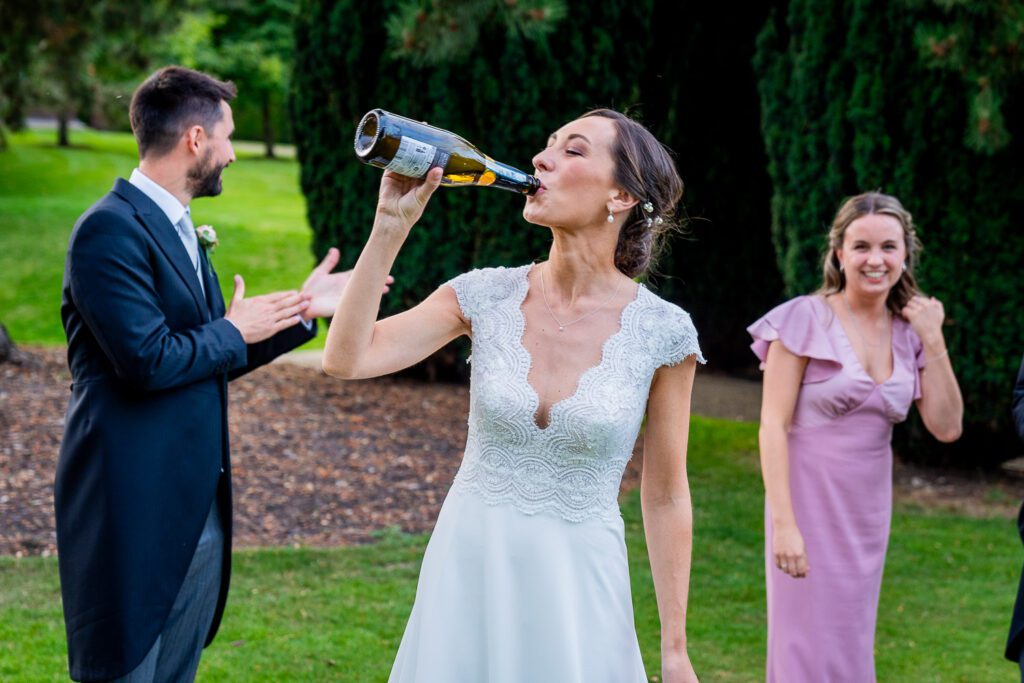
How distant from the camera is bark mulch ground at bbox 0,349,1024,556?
7277mm

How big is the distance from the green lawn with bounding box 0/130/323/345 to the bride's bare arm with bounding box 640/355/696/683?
11465 mm

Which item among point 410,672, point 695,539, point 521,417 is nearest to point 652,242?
point 521,417

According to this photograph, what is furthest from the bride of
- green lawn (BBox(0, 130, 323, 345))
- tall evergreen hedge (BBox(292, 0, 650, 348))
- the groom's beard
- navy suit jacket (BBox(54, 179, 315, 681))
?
green lawn (BBox(0, 130, 323, 345))

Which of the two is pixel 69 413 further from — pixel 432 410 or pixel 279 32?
pixel 279 32

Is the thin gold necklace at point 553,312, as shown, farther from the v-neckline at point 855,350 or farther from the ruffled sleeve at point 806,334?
the v-neckline at point 855,350

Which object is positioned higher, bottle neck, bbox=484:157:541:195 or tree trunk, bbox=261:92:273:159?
bottle neck, bbox=484:157:541:195

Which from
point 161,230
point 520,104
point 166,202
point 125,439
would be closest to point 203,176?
point 166,202

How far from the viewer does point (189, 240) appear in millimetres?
3611

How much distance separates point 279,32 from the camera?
34.7 m

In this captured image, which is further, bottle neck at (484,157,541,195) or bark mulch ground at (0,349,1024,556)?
bark mulch ground at (0,349,1024,556)

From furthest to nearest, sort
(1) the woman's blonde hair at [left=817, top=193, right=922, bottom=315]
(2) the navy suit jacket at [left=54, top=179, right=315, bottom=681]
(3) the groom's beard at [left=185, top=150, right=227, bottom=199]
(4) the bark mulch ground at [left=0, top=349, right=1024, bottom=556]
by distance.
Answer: (4) the bark mulch ground at [left=0, top=349, right=1024, bottom=556] < (1) the woman's blonde hair at [left=817, top=193, right=922, bottom=315] < (3) the groom's beard at [left=185, top=150, right=227, bottom=199] < (2) the navy suit jacket at [left=54, top=179, right=315, bottom=681]

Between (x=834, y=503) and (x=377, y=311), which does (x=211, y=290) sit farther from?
(x=834, y=503)

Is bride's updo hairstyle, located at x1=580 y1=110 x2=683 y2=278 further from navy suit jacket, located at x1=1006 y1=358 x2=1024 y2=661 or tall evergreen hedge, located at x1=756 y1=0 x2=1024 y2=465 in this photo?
tall evergreen hedge, located at x1=756 y1=0 x2=1024 y2=465

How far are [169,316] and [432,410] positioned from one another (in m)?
6.51
